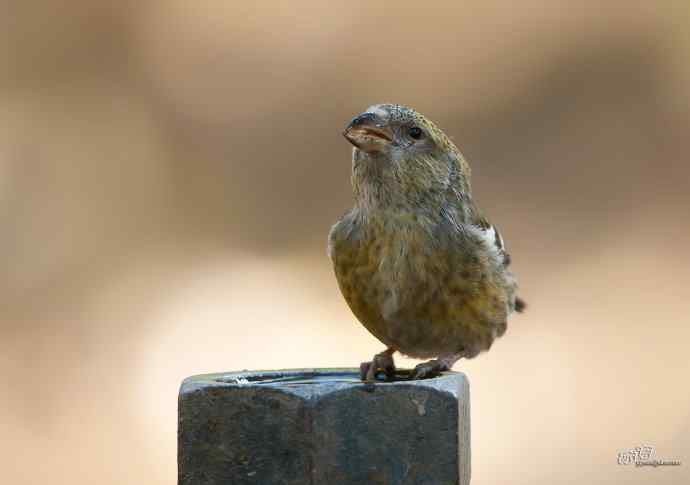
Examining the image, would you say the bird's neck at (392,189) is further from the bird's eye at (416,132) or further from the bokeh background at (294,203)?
the bokeh background at (294,203)

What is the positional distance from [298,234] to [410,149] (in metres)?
5.50

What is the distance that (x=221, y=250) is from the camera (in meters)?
10.5

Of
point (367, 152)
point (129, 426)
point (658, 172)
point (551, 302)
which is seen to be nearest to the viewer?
point (367, 152)

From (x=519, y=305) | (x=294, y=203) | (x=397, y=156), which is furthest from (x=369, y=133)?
(x=294, y=203)

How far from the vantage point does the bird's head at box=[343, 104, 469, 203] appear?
16.5 feet

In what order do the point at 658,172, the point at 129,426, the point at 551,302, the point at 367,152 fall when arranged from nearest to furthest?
the point at 367,152, the point at 129,426, the point at 551,302, the point at 658,172

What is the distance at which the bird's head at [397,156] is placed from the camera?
5.04m

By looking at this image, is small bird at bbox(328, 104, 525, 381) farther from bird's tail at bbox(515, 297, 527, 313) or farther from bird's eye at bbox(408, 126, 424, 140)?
bird's tail at bbox(515, 297, 527, 313)

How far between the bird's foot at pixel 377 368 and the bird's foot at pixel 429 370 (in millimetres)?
79

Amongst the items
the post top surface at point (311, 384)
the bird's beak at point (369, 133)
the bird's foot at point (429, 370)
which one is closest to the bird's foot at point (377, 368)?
the bird's foot at point (429, 370)

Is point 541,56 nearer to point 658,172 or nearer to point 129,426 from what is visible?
point 658,172

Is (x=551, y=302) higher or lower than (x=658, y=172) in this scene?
lower

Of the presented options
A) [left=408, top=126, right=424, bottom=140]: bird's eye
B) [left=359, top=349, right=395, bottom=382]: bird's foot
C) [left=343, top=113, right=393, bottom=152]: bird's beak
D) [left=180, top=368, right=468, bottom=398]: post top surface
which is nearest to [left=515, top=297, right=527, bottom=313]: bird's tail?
[left=408, top=126, right=424, bottom=140]: bird's eye

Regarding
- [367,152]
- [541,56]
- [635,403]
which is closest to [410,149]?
[367,152]
